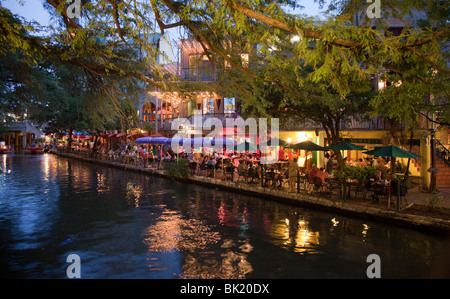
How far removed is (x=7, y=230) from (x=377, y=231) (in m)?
12.0

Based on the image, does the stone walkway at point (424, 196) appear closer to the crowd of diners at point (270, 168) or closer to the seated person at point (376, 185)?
the crowd of diners at point (270, 168)

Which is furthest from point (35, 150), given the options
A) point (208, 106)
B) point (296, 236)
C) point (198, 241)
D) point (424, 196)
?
point (424, 196)

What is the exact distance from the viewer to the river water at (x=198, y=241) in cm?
741

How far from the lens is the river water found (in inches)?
292

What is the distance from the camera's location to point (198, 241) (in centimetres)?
935

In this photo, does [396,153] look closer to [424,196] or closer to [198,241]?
[424,196]

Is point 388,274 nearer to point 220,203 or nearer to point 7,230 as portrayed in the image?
point 220,203

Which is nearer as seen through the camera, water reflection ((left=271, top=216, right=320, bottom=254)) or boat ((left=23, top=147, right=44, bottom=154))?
water reflection ((left=271, top=216, right=320, bottom=254))

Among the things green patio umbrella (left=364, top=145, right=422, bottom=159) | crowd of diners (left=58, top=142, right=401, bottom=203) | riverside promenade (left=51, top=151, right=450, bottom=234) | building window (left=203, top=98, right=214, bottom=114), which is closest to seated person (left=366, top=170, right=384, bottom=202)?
crowd of diners (left=58, top=142, right=401, bottom=203)

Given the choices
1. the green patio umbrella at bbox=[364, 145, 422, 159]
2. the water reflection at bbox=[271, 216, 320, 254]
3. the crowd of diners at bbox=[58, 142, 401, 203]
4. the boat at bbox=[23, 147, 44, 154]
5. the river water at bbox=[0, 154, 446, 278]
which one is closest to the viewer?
the river water at bbox=[0, 154, 446, 278]

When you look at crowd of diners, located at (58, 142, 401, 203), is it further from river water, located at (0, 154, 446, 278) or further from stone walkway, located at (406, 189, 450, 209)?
river water, located at (0, 154, 446, 278)

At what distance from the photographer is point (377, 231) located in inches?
413

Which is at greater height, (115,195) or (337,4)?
(337,4)
